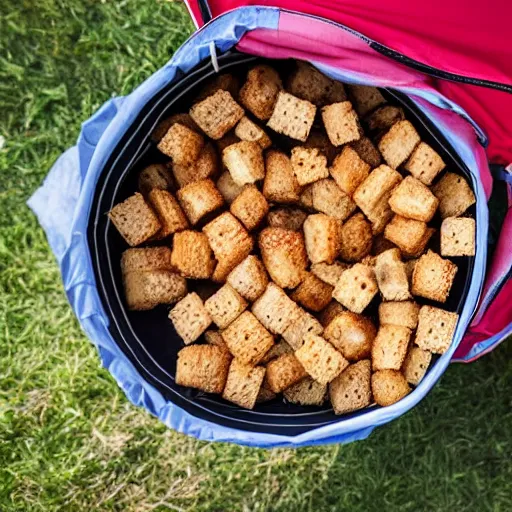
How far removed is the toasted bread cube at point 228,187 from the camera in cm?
155

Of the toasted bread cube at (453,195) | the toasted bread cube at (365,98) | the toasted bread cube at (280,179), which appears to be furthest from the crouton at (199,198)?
the toasted bread cube at (453,195)

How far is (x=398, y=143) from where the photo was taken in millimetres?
1438

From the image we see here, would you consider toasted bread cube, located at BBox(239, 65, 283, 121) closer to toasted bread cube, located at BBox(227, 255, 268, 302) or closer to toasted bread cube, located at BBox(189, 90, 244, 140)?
toasted bread cube, located at BBox(189, 90, 244, 140)

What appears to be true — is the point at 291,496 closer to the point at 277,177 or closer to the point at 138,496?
A: the point at 138,496

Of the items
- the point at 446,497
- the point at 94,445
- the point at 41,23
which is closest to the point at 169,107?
the point at 41,23

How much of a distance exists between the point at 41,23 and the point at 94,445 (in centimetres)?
106

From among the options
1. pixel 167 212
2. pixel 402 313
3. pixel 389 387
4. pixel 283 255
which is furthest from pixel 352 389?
pixel 167 212

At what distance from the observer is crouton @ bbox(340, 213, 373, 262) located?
1.51 m

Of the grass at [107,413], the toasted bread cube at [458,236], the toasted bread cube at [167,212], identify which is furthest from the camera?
the grass at [107,413]

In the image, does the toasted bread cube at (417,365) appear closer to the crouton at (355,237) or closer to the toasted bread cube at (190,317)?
the crouton at (355,237)

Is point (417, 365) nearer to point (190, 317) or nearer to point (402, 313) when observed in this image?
point (402, 313)

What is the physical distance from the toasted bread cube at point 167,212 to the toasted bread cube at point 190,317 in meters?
0.14

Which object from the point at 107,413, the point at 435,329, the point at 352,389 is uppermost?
the point at 435,329

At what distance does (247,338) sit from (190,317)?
0.39ft
